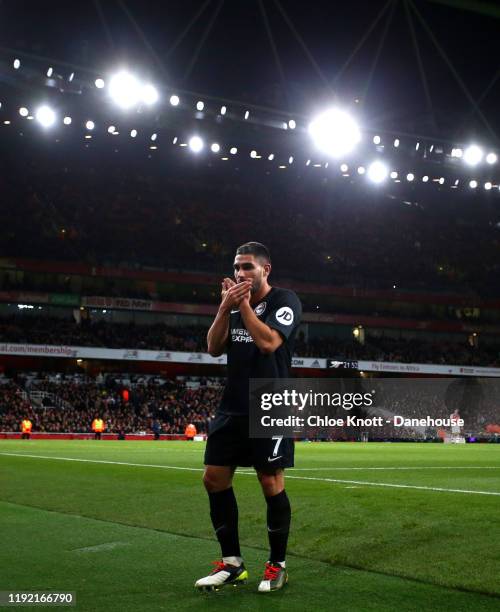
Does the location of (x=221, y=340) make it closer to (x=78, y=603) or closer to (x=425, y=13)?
(x=78, y=603)

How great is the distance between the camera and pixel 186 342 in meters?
53.9

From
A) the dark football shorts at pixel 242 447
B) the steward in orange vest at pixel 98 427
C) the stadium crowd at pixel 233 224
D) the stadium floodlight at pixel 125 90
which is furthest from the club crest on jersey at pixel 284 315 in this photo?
the stadium crowd at pixel 233 224

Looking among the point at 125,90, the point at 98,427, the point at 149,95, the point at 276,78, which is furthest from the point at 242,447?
the point at 98,427

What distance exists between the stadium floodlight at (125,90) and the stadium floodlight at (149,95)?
19 centimetres

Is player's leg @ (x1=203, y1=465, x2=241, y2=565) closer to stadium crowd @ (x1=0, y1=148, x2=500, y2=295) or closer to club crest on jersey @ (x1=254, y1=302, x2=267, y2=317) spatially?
club crest on jersey @ (x1=254, y1=302, x2=267, y2=317)

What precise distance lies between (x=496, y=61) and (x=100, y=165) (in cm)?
3748

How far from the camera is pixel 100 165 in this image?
189 ft

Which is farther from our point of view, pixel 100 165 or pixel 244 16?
pixel 100 165

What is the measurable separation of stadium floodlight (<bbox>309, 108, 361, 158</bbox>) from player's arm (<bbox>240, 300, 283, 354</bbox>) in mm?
25123

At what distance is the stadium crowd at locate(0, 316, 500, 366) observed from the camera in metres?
49.7

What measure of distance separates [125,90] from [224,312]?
2284cm

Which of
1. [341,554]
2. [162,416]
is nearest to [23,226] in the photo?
[162,416]

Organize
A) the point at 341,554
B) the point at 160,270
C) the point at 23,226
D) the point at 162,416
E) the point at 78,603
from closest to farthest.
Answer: the point at 78,603 → the point at 341,554 → the point at 162,416 → the point at 23,226 → the point at 160,270

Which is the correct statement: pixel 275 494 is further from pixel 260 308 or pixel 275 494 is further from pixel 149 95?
pixel 149 95
